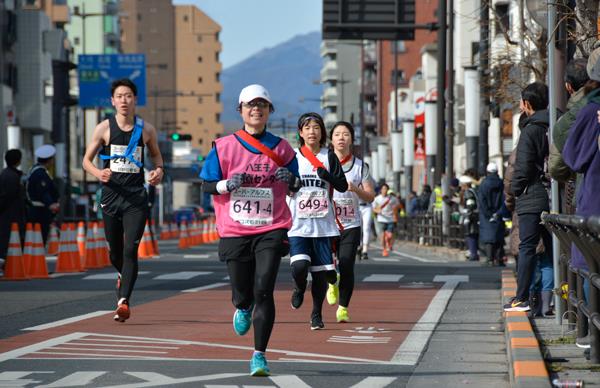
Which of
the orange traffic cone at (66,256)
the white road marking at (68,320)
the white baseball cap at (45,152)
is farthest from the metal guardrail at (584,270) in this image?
the orange traffic cone at (66,256)

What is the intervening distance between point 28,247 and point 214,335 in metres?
11.2

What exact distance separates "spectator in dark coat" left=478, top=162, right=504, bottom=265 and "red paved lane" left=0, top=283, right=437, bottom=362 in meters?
9.79

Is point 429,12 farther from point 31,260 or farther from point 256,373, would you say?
point 256,373

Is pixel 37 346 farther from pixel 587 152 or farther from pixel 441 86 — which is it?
pixel 441 86

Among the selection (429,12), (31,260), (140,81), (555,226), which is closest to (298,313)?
(555,226)

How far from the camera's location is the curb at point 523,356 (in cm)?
827

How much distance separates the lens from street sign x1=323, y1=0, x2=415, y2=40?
126 ft

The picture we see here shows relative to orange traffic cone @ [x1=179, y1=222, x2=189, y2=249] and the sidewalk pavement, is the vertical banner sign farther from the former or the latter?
the sidewalk pavement

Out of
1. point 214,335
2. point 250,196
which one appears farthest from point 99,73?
point 250,196

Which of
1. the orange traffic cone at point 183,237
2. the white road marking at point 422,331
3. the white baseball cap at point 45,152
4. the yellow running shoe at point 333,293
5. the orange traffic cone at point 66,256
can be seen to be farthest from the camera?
the orange traffic cone at point 183,237

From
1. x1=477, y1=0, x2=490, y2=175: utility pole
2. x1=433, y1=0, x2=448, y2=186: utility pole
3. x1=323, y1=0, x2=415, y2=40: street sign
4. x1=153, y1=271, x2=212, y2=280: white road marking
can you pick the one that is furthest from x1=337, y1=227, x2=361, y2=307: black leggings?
x1=433, y1=0, x2=448, y2=186: utility pole

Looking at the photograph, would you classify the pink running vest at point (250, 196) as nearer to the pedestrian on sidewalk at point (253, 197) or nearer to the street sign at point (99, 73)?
the pedestrian on sidewalk at point (253, 197)

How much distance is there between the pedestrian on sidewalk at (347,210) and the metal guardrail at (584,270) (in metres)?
3.06

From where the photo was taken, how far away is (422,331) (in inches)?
523
